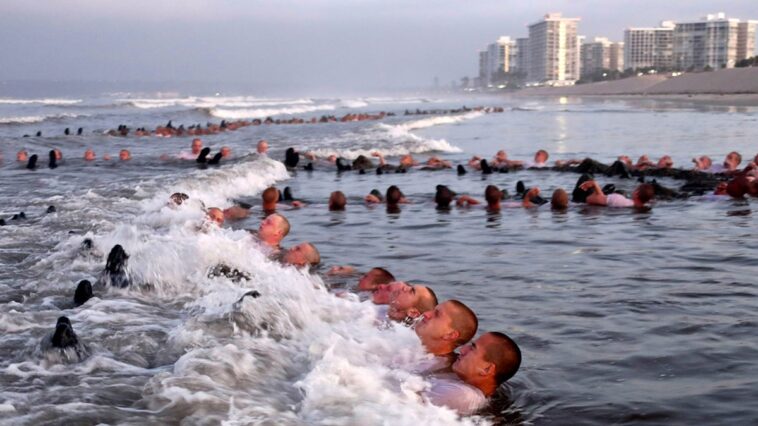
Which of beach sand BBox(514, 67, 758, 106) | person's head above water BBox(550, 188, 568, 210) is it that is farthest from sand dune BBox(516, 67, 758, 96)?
person's head above water BBox(550, 188, 568, 210)

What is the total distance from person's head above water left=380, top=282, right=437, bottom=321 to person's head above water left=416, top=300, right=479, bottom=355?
700mm

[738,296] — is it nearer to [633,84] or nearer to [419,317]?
[419,317]

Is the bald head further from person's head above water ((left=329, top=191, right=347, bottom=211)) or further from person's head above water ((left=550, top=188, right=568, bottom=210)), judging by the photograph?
person's head above water ((left=329, top=191, right=347, bottom=211))

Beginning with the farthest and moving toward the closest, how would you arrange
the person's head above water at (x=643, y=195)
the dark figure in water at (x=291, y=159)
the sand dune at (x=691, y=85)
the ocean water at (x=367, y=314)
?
the sand dune at (x=691, y=85), the dark figure in water at (x=291, y=159), the person's head above water at (x=643, y=195), the ocean water at (x=367, y=314)

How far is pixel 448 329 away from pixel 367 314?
1.32 meters

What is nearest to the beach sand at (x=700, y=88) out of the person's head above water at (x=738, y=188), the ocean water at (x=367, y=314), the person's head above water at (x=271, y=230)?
the person's head above water at (x=738, y=188)

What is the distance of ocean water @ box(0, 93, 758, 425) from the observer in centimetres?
493

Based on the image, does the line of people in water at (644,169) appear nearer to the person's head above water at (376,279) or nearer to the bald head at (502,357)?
the person's head above water at (376,279)

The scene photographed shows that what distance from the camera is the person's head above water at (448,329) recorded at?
240 inches

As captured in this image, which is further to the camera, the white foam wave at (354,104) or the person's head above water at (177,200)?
the white foam wave at (354,104)

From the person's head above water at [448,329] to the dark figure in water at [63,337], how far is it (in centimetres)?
253

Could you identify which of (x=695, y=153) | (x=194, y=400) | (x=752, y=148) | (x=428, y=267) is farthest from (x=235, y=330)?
(x=752, y=148)

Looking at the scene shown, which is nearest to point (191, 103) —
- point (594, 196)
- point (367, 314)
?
point (594, 196)

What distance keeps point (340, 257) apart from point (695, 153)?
56.5 ft
